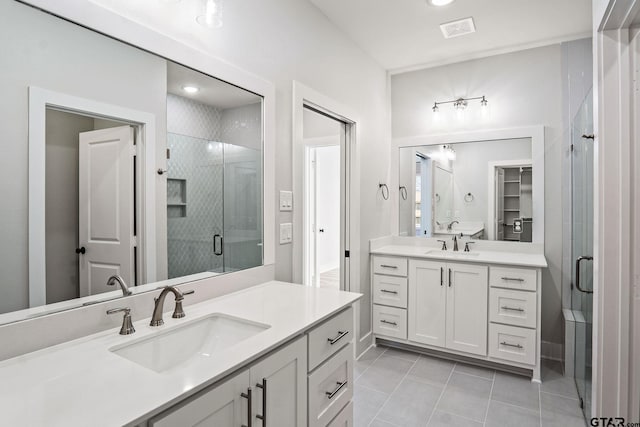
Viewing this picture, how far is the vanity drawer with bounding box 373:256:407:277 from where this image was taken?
9.87 ft

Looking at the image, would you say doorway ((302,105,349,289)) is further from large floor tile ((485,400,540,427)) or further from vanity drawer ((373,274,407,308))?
large floor tile ((485,400,540,427))

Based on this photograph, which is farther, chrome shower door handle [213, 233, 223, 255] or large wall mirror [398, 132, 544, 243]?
large wall mirror [398, 132, 544, 243]

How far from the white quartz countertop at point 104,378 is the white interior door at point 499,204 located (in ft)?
7.97

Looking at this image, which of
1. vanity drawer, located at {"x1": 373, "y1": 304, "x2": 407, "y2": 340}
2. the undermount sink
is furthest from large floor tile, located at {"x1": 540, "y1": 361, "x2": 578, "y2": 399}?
the undermount sink

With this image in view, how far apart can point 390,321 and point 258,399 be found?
221 cm

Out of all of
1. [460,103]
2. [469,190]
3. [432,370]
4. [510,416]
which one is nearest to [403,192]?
[469,190]

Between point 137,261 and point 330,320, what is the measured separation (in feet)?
2.61

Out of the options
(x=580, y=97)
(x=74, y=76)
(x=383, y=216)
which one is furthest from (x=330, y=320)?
(x=580, y=97)

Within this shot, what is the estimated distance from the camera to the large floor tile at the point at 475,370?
265 cm

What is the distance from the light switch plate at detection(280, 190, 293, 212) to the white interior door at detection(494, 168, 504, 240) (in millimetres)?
2043

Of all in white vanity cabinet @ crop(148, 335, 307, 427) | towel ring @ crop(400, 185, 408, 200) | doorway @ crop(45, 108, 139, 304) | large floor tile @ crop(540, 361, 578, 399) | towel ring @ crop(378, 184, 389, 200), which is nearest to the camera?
white vanity cabinet @ crop(148, 335, 307, 427)

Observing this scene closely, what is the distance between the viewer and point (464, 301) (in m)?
2.76

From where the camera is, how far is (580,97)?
9.18ft

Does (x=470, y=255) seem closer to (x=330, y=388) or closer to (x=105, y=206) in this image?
(x=330, y=388)
